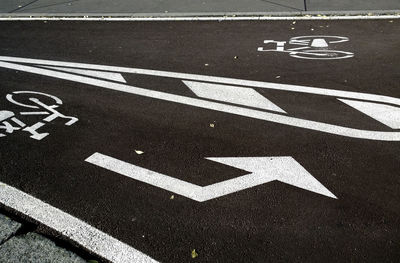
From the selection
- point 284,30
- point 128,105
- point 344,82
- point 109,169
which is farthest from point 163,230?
point 284,30

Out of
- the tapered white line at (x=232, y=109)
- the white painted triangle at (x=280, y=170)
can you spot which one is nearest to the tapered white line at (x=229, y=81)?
the tapered white line at (x=232, y=109)

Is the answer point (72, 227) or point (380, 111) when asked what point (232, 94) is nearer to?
point (380, 111)

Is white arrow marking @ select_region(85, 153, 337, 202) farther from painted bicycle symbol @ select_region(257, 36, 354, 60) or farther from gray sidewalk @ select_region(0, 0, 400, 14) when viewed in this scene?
gray sidewalk @ select_region(0, 0, 400, 14)

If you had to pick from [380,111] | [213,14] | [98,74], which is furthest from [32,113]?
[213,14]

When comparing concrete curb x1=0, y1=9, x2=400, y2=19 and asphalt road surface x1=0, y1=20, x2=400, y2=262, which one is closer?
→ asphalt road surface x1=0, y1=20, x2=400, y2=262

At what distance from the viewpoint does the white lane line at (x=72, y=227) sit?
3.85 m

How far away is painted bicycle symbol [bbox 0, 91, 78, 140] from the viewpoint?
6152mm

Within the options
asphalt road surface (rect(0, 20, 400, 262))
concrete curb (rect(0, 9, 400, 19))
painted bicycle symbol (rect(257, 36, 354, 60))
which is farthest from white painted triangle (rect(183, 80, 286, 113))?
concrete curb (rect(0, 9, 400, 19))

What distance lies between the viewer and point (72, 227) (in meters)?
4.20

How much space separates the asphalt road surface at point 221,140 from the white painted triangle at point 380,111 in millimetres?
14

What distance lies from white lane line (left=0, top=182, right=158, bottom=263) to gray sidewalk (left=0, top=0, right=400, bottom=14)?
7.92 m

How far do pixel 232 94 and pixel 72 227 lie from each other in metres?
3.53

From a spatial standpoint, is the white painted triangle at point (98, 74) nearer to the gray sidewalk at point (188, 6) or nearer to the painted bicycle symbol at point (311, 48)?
Answer: the painted bicycle symbol at point (311, 48)

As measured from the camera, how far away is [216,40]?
9.44m
